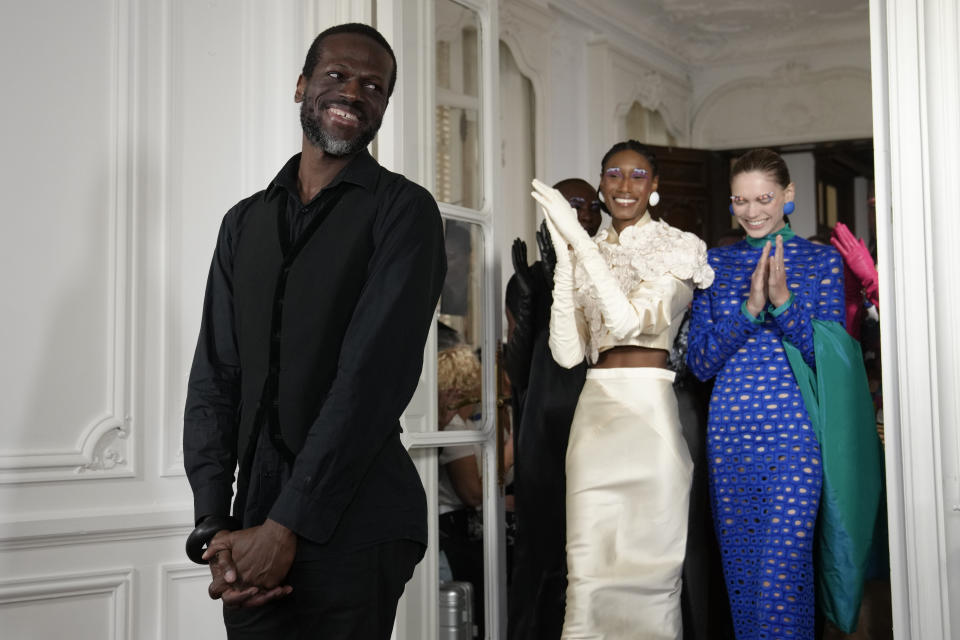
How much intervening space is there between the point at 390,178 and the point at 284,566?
0.66 meters

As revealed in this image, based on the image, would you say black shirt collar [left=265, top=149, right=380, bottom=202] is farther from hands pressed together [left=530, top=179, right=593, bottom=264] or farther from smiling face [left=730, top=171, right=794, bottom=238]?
smiling face [left=730, top=171, right=794, bottom=238]

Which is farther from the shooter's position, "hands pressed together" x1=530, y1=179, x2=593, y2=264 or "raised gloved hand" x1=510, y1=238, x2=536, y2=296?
"raised gloved hand" x1=510, y1=238, x2=536, y2=296

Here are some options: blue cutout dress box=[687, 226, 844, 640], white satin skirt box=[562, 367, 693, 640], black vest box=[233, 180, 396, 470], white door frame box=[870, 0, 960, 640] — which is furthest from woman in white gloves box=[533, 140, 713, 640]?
black vest box=[233, 180, 396, 470]

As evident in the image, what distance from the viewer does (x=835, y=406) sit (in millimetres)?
2990

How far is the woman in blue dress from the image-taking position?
9.77 feet

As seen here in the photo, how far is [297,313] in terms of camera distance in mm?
1647

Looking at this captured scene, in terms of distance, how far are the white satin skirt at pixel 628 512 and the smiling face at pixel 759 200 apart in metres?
0.52

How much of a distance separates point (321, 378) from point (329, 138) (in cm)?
42

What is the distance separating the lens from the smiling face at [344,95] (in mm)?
1766

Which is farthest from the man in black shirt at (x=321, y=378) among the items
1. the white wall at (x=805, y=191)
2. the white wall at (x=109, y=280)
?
the white wall at (x=805, y=191)

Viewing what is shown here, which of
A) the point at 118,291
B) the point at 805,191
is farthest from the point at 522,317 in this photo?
the point at 805,191

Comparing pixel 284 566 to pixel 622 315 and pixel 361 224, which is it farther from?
pixel 622 315

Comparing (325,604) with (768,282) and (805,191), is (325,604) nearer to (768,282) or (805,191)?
(768,282)

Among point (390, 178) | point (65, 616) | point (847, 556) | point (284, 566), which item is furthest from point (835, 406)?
point (65, 616)
